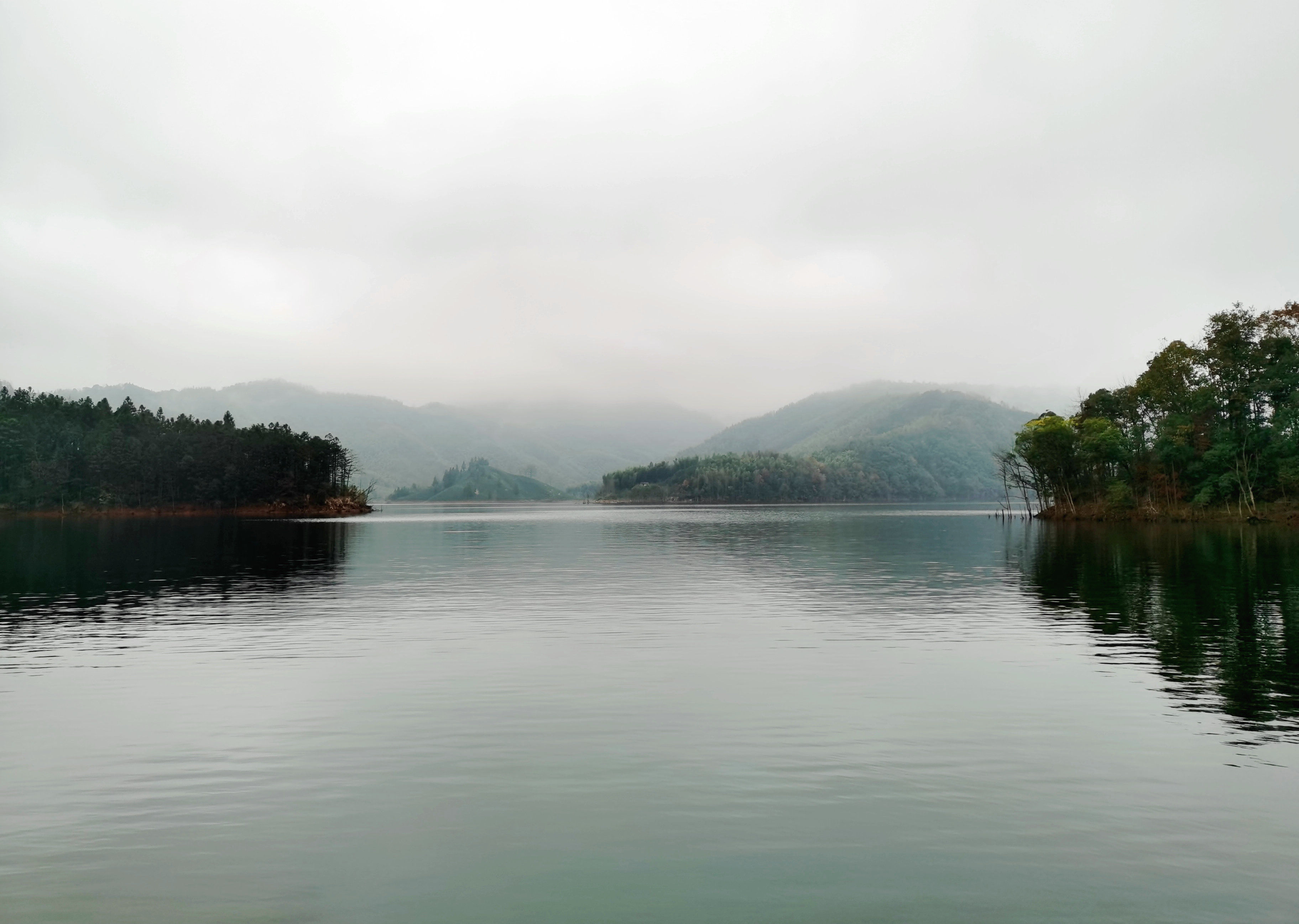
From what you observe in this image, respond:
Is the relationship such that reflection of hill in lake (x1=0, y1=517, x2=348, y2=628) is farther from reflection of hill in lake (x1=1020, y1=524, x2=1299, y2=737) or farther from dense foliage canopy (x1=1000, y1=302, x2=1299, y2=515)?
dense foliage canopy (x1=1000, y1=302, x2=1299, y2=515)

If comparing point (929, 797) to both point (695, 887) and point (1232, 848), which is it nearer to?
point (1232, 848)

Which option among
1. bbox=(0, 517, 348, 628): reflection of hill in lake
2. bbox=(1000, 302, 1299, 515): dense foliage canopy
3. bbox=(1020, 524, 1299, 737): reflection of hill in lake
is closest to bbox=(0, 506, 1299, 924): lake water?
bbox=(1020, 524, 1299, 737): reflection of hill in lake

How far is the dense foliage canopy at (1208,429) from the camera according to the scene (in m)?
122

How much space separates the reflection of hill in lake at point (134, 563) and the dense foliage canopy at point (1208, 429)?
4730 inches

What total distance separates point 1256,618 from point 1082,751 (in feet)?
82.3

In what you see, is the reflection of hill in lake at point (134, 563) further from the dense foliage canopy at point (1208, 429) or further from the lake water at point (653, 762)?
the dense foliage canopy at point (1208, 429)

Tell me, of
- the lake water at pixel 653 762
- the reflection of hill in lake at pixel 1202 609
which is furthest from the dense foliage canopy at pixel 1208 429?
the lake water at pixel 653 762

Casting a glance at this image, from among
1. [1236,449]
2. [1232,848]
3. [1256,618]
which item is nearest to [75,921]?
[1232,848]

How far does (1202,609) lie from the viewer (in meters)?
41.1

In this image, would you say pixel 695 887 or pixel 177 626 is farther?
pixel 177 626

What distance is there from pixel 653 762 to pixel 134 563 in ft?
233

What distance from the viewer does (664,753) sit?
18.4 m

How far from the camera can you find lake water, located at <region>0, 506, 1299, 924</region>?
1198cm

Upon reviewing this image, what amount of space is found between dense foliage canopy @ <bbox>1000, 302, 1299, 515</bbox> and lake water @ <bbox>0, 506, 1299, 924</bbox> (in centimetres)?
9589
